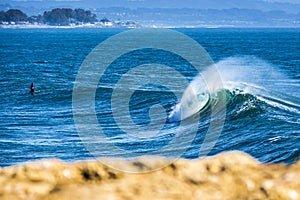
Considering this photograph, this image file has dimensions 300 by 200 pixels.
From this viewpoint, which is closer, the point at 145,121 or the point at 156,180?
the point at 156,180

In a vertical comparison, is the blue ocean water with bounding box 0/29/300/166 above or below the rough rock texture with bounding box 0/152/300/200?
below

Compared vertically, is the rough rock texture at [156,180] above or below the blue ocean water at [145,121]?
above

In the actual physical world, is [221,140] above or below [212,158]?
below

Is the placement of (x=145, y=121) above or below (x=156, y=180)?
below

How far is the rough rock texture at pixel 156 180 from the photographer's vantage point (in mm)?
3750

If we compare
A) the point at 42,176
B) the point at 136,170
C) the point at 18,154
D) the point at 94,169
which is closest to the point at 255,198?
the point at 136,170

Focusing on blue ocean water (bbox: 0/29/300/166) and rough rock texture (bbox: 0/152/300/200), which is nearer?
rough rock texture (bbox: 0/152/300/200)

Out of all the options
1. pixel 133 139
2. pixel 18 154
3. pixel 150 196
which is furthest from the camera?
pixel 133 139

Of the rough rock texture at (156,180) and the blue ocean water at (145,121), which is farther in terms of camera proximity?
the blue ocean water at (145,121)

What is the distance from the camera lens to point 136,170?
4.01 metres

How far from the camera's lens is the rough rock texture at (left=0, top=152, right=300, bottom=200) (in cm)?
375

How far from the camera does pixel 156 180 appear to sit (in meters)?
3.93

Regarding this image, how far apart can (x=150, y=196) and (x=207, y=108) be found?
2660 cm

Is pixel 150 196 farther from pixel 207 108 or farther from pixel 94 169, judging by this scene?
pixel 207 108
